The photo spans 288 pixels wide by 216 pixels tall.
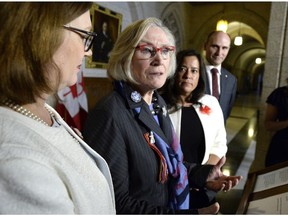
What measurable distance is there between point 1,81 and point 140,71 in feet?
2.88

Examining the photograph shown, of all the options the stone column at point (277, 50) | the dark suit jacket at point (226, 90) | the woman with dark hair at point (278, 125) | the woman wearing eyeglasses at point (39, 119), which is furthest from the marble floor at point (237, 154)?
the woman wearing eyeglasses at point (39, 119)

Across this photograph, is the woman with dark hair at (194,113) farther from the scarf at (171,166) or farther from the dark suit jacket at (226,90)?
the dark suit jacket at (226,90)

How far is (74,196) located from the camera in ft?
2.35

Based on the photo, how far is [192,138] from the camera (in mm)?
2137

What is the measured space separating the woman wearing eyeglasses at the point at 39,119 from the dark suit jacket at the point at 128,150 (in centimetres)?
40

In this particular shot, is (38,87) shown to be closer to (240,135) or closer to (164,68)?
(164,68)

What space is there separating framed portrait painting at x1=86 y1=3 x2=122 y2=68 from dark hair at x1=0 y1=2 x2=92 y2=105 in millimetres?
4818

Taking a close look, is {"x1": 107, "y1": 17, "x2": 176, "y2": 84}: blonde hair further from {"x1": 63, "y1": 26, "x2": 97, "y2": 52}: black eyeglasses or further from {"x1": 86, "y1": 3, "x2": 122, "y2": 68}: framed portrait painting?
{"x1": 86, "y1": 3, "x2": 122, "y2": 68}: framed portrait painting

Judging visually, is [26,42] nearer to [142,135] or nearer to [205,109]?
[142,135]

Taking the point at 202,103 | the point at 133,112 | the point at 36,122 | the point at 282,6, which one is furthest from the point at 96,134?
the point at 282,6

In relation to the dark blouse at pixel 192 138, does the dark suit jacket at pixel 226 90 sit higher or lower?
higher

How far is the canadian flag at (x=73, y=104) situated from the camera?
4254mm

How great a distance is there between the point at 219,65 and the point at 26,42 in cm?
275

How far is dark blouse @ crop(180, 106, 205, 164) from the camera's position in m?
2.13
